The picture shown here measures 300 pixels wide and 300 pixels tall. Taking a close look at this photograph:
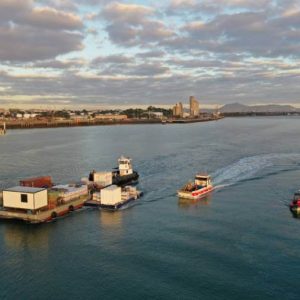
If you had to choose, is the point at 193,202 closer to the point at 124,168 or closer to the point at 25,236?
the point at 124,168

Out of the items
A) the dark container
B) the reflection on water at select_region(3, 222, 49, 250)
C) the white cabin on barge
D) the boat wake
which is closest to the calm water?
the reflection on water at select_region(3, 222, 49, 250)

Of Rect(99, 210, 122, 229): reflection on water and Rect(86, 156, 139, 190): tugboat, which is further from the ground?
Rect(86, 156, 139, 190): tugboat

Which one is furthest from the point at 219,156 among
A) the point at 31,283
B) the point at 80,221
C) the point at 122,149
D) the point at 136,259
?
the point at 31,283

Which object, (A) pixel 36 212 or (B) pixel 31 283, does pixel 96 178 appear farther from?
(B) pixel 31 283

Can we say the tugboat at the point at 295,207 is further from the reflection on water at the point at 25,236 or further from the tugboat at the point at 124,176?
the reflection on water at the point at 25,236

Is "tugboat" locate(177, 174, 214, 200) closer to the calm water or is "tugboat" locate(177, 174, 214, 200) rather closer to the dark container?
the calm water

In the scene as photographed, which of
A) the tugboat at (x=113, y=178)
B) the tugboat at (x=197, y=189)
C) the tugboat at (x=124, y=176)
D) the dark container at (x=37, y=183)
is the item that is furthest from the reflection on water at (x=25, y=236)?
the tugboat at (x=124, y=176)
